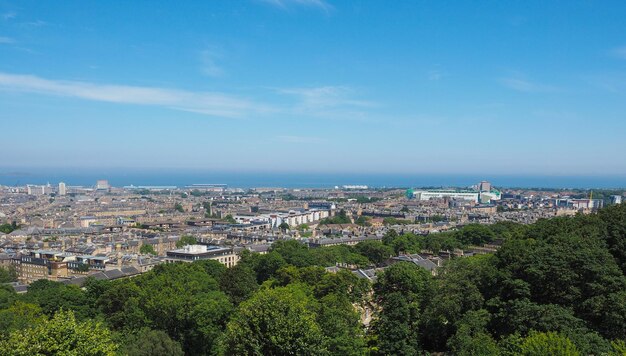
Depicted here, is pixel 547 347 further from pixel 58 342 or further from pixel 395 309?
pixel 58 342

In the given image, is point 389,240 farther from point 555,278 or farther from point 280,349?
point 280,349

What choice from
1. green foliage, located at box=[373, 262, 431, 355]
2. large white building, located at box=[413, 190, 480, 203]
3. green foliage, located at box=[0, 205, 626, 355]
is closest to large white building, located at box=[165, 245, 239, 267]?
green foliage, located at box=[0, 205, 626, 355]

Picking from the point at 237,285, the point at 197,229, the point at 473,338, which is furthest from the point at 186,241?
the point at 473,338

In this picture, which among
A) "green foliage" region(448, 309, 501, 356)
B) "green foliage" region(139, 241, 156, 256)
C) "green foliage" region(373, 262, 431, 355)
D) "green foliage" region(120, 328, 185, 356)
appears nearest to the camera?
"green foliage" region(448, 309, 501, 356)

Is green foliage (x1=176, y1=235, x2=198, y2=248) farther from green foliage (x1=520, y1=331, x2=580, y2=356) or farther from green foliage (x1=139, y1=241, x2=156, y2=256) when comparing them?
green foliage (x1=520, y1=331, x2=580, y2=356)

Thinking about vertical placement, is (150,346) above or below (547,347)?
below

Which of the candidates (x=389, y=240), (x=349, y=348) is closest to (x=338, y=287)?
(x=349, y=348)

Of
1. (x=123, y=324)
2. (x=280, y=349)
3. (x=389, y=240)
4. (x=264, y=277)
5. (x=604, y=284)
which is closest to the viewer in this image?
(x=280, y=349)
